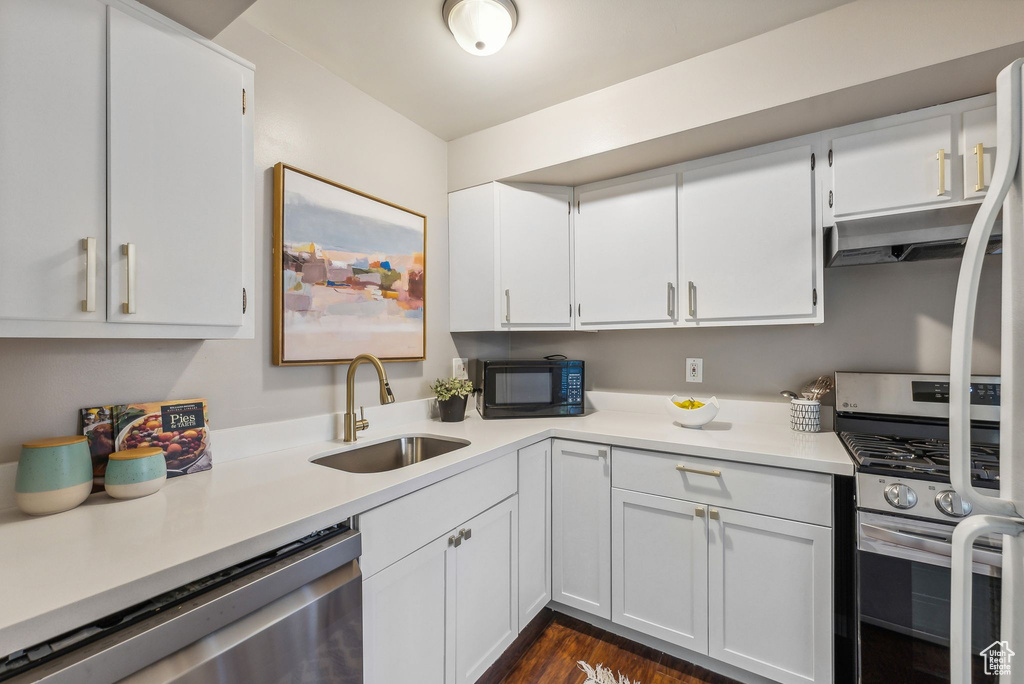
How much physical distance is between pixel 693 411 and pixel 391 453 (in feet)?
4.33

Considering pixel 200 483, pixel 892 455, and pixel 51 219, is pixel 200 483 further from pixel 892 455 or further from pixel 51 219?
pixel 892 455

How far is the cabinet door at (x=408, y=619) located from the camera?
3.74 ft

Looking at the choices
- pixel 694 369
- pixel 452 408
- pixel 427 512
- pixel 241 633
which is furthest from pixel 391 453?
pixel 694 369

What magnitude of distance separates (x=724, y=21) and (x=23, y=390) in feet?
7.79

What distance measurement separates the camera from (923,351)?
1768mm

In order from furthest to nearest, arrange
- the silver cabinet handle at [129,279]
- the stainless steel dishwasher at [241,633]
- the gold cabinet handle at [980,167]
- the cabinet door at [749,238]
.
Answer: the cabinet door at [749,238], the gold cabinet handle at [980,167], the silver cabinet handle at [129,279], the stainless steel dishwasher at [241,633]

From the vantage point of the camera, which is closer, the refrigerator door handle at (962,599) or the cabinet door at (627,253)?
the refrigerator door handle at (962,599)

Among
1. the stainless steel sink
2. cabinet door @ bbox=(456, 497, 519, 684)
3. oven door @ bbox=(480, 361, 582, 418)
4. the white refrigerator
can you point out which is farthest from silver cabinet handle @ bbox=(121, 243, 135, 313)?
the white refrigerator

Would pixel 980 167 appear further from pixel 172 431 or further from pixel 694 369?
pixel 172 431

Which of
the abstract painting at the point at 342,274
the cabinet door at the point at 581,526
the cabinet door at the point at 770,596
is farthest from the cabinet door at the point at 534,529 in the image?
the abstract painting at the point at 342,274

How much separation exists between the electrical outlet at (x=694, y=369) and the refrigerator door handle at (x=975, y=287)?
5.42 ft

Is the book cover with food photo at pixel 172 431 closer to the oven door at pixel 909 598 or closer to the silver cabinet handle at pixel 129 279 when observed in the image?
the silver cabinet handle at pixel 129 279

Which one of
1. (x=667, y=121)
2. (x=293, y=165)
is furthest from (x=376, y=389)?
(x=667, y=121)

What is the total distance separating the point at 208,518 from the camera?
970mm
